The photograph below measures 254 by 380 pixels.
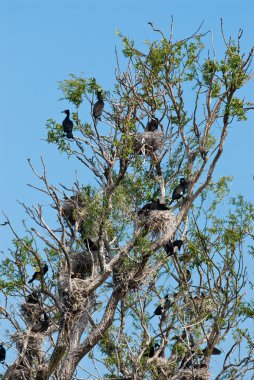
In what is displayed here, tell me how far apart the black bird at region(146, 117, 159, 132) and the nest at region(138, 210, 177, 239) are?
112 inches

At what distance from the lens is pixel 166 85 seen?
89.8ft

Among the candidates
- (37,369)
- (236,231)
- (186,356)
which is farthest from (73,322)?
(236,231)

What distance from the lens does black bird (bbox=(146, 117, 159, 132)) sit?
28203 mm

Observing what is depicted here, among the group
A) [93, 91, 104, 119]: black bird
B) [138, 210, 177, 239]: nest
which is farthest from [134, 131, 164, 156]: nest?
[138, 210, 177, 239]: nest

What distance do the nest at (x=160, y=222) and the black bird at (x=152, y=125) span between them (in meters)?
2.84

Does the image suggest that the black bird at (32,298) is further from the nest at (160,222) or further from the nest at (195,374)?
the nest at (195,374)

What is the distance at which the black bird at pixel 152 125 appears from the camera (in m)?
28.2

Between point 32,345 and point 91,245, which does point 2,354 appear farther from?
point 91,245

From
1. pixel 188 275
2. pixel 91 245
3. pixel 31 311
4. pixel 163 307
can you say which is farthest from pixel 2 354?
pixel 188 275

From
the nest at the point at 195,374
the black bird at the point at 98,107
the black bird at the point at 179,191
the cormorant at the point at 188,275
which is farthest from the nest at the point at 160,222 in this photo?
the nest at the point at 195,374

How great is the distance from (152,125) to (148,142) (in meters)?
0.59

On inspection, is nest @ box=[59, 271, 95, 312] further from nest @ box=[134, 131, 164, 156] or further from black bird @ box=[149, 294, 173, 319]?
nest @ box=[134, 131, 164, 156]

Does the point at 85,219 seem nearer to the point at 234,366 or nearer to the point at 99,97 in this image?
the point at 99,97

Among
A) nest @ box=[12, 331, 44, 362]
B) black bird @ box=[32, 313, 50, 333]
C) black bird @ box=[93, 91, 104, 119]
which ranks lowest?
nest @ box=[12, 331, 44, 362]
